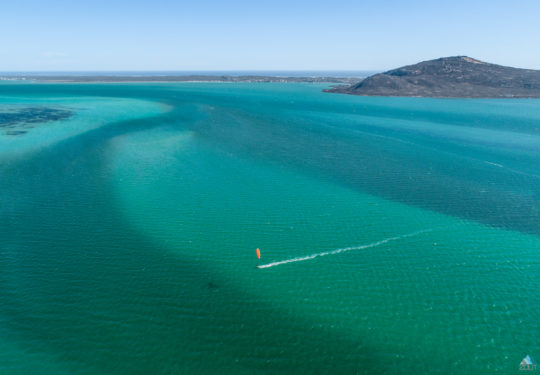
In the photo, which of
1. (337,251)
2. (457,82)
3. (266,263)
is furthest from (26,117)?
(457,82)

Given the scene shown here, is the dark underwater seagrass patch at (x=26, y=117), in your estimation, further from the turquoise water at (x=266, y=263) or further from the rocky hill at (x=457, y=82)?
the rocky hill at (x=457, y=82)

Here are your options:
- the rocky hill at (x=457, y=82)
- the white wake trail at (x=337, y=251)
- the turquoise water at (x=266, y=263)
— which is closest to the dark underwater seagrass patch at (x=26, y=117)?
the turquoise water at (x=266, y=263)

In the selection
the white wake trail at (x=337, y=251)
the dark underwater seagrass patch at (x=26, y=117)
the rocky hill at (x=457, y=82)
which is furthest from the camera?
the rocky hill at (x=457, y=82)

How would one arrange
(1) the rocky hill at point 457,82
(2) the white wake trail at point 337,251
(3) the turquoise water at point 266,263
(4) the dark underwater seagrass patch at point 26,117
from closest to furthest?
(3) the turquoise water at point 266,263 < (2) the white wake trail at point 337,251 < (4) the dark underwater seagrass patch at point 26,117 < (1) the rocky hill at point 457,82

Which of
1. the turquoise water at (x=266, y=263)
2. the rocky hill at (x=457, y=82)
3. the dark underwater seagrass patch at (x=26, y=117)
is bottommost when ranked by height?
the turquoise water at (x=266, y=263)

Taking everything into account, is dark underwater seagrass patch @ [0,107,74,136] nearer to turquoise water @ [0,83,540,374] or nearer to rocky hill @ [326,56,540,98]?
turquoise water @ [0,83,540,374]

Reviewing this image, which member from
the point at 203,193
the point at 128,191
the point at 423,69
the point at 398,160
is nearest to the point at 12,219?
the point at 128,191

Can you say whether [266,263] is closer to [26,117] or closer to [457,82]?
[26,117]
